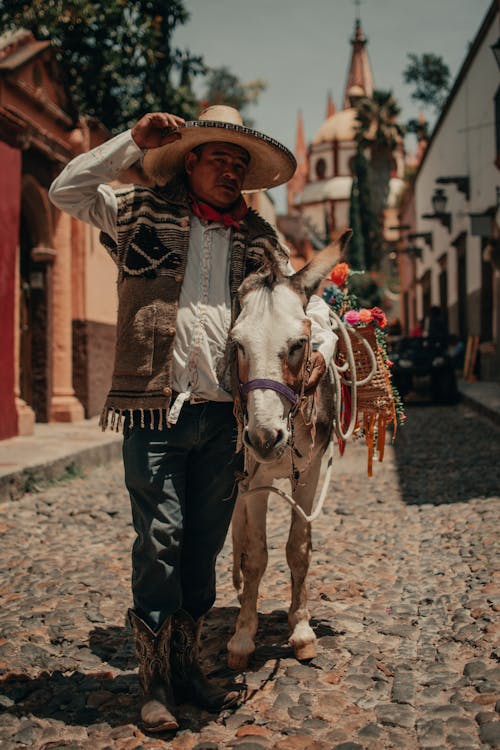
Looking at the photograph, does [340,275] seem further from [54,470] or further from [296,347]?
[54,470]

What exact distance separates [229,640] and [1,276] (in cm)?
697

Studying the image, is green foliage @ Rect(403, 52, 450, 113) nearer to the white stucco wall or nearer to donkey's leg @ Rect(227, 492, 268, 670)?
the white stucco wall

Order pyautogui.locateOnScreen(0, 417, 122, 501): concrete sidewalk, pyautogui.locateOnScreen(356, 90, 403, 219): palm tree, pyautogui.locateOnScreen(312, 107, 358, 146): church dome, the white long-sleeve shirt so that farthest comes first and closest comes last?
pyautogui.locateOnScreen(312, 107, 358, 146): church dome → pyautogui.locateOnScreen(356, 90, 403, 219): palm tree → pyautogui.locateOnScreen(0, 417, 122, 501): concrete sidewalk → the white long-sleeve shirt

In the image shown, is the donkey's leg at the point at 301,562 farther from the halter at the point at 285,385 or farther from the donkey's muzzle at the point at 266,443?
the donkey's muzzle at the point at 266,443

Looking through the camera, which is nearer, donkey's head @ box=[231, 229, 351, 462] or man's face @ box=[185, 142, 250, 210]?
donkey's head @ box=[231, 229, 351, 462]

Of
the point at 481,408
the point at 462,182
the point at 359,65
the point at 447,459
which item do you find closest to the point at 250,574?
the point at 447,459

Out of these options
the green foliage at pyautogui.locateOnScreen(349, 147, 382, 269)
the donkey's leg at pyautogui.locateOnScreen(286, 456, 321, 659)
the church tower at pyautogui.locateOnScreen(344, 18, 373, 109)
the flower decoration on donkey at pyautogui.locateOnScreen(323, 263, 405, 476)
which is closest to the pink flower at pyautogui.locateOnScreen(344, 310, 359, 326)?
the flower decoration on donkey at pyautogui.locateOnScreen(323, 263, 405, 476)

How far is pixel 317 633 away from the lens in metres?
3.87

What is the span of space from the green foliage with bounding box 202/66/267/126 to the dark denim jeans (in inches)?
1304

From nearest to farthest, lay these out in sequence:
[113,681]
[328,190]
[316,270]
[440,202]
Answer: [316,270]
[113,681]
[440,202]
[328,190]

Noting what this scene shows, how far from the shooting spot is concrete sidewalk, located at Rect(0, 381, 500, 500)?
742 cm

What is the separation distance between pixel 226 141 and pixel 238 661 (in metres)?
2.16

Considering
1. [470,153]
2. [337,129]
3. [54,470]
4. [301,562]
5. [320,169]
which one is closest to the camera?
[301,562]

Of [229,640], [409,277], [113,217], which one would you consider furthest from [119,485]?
[409,277]
